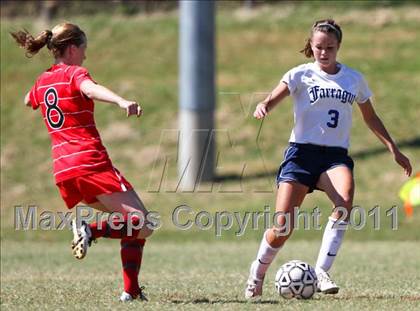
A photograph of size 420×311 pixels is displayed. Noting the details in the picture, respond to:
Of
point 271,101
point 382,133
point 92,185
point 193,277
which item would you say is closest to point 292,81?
point 271,101

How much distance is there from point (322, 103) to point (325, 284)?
136 cm

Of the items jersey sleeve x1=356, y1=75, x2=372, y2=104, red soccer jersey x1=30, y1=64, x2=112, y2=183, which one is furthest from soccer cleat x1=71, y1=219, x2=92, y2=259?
jersey sleeve x1=356, y1=75, x2=372, y2=104

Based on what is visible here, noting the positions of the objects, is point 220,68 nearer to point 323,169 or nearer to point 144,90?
point 144,90

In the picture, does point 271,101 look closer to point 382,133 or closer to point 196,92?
point 382,133

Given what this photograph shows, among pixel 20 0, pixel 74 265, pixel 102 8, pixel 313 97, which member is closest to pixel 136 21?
pixel 102 8

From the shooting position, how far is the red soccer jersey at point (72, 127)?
299 inches

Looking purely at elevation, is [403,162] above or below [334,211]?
above

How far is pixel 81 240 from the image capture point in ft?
23.9

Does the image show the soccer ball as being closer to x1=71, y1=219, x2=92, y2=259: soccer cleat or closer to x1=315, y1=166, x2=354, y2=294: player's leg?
x1=315, y1=166, x2=354, y2=294: player's leg

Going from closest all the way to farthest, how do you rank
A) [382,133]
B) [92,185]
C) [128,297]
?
[92,185]
[128,297]
[382,133]

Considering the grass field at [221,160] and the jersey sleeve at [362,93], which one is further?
the grass field at [221,160]

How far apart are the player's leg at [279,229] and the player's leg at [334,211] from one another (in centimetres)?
20

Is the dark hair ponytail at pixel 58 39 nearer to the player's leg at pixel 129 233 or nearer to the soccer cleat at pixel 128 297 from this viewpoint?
the player's leg at pixel 129 233

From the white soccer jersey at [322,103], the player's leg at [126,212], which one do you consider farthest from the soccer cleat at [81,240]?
the white soccer jersey at [322,103]
